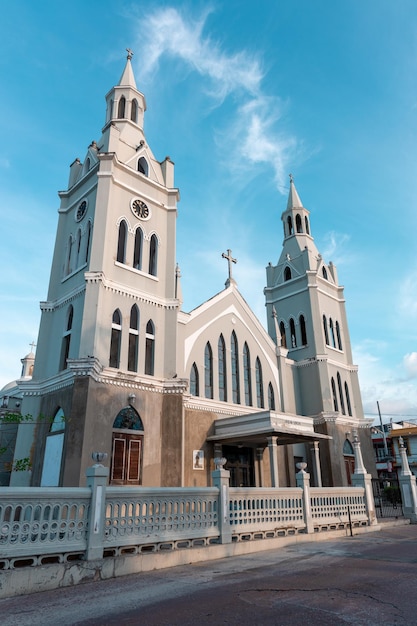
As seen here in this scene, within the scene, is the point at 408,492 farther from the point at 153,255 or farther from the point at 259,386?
the point at 153,255

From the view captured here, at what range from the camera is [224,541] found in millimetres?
10906

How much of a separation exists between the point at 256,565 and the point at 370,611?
407 cm

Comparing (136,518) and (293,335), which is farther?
(293,335)

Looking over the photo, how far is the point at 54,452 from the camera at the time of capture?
1572cm

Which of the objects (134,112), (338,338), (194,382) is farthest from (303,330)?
(134,112)

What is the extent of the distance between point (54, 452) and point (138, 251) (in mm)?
8934

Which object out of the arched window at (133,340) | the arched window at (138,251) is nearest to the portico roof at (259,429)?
the arched window at (133,340)

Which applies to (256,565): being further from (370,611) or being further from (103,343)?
(103,343)

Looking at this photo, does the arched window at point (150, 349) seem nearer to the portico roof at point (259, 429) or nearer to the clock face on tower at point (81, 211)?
the portico roof at point (259, 429)

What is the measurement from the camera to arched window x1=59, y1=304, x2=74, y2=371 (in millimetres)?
17234

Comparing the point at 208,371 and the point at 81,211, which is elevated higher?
the point at 81,211

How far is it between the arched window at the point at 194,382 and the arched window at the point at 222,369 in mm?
1615

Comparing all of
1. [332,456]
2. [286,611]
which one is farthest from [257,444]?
[286,611]

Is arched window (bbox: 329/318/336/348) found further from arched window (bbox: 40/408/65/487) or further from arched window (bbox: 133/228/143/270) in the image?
arched window (bbox: 40/408/65/487)
